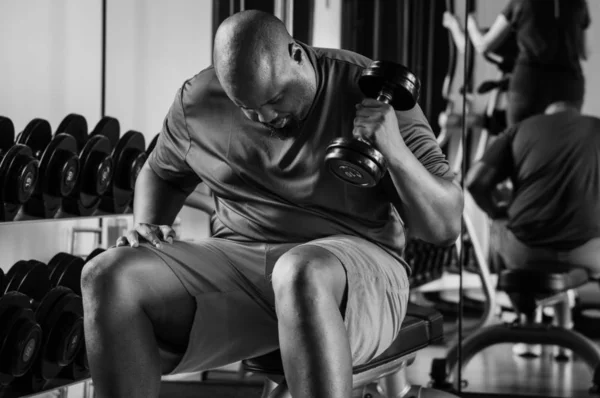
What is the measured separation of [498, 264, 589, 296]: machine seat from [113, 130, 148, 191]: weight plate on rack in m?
1.19

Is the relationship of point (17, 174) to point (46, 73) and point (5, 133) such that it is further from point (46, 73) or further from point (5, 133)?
point (46, 73)

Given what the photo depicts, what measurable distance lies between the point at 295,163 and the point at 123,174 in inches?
44.7

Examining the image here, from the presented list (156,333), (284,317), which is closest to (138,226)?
(156,333)

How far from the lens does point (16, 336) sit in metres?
1.96

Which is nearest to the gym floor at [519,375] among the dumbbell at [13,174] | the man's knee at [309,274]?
the dumbbell at [13,174]

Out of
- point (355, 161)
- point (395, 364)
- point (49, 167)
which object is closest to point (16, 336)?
point (49, 167)

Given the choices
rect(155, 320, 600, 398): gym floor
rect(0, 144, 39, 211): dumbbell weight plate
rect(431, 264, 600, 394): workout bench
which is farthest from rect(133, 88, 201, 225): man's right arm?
rect(431, 264, 600, 394): workout bench

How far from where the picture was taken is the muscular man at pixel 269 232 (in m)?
1.27

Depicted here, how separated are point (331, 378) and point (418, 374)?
5.78 ft

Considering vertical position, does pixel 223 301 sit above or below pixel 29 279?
above

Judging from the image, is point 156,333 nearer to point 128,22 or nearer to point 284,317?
point 284,317

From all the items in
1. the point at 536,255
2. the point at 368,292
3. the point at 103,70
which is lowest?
the point at 536,255

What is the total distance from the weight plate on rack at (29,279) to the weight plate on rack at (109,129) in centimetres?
47

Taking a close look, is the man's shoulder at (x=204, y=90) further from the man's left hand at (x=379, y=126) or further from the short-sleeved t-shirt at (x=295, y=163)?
the man's left hand at (x=379, y=126)
